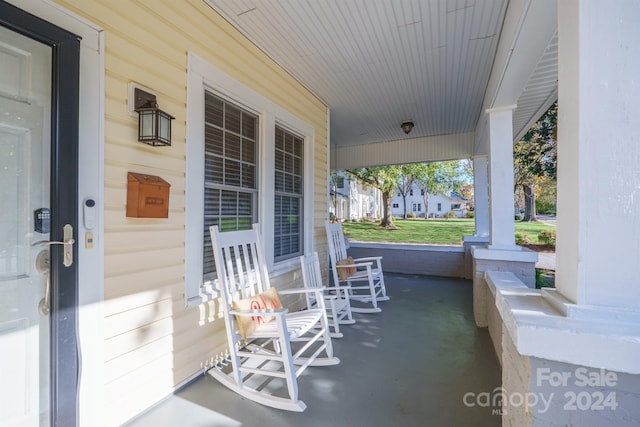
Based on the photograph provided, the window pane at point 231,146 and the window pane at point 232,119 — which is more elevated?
the window pane at point 232,119

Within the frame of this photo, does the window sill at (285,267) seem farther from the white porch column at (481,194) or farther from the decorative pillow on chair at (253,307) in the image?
the white porch column at (481,194)

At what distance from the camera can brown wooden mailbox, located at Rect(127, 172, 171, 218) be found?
182cm

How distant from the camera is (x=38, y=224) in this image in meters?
1.48

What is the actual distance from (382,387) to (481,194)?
491 cm

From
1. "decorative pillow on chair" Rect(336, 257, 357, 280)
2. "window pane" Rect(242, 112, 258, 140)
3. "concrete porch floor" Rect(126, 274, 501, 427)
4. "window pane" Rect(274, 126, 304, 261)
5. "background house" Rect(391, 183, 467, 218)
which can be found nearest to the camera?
"concrete porch floor" Rect(126, 274, 501, 427)

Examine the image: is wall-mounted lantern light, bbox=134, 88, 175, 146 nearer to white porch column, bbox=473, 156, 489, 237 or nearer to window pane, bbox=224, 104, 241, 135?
window pane, bbox=224, 104, 241, 135

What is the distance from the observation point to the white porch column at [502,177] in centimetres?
332

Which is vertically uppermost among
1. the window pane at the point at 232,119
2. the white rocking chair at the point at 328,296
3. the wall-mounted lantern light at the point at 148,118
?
the window pane at the point at 232,119

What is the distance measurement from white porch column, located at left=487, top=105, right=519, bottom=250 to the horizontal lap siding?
9.80 feet

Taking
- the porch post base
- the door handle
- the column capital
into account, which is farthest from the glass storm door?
the column capital

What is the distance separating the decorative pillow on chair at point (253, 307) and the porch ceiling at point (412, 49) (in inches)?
94.3

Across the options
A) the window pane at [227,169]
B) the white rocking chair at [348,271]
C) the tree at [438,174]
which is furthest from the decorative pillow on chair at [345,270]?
the tree at [438,174]

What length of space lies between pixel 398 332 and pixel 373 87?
3.08m

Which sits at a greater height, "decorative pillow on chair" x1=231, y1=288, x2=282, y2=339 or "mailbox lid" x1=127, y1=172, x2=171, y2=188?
"mailbox lid" x1=127, y1=172, x2=171, y2=188
